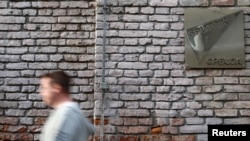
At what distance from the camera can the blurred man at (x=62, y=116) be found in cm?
219

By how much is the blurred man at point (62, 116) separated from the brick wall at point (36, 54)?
2.16 metres

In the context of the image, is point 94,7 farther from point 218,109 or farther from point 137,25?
point 218,109

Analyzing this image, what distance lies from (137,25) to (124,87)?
738 millimetres

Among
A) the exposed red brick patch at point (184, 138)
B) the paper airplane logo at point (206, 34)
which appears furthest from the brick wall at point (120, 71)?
the paper airplane logo at point (206, 34)

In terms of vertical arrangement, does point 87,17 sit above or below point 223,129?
above

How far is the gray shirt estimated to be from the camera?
85.7 inches

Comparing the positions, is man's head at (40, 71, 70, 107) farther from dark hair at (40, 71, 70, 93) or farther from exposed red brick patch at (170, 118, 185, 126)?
exposed red brick patch at (170, 118, 185, 126)

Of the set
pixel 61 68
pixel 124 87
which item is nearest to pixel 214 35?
pixel 124 87

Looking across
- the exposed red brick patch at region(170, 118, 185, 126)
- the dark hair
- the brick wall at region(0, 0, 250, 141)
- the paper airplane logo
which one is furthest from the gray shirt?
the paper airplane logo

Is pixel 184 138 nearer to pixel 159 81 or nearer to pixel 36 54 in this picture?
pixel 159 81

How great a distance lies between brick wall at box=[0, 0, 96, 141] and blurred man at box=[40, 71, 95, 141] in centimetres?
216

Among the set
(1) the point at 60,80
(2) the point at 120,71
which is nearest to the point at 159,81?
(2) the point at 120,71

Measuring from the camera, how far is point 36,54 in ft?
15.2

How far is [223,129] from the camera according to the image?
4.38 meters
